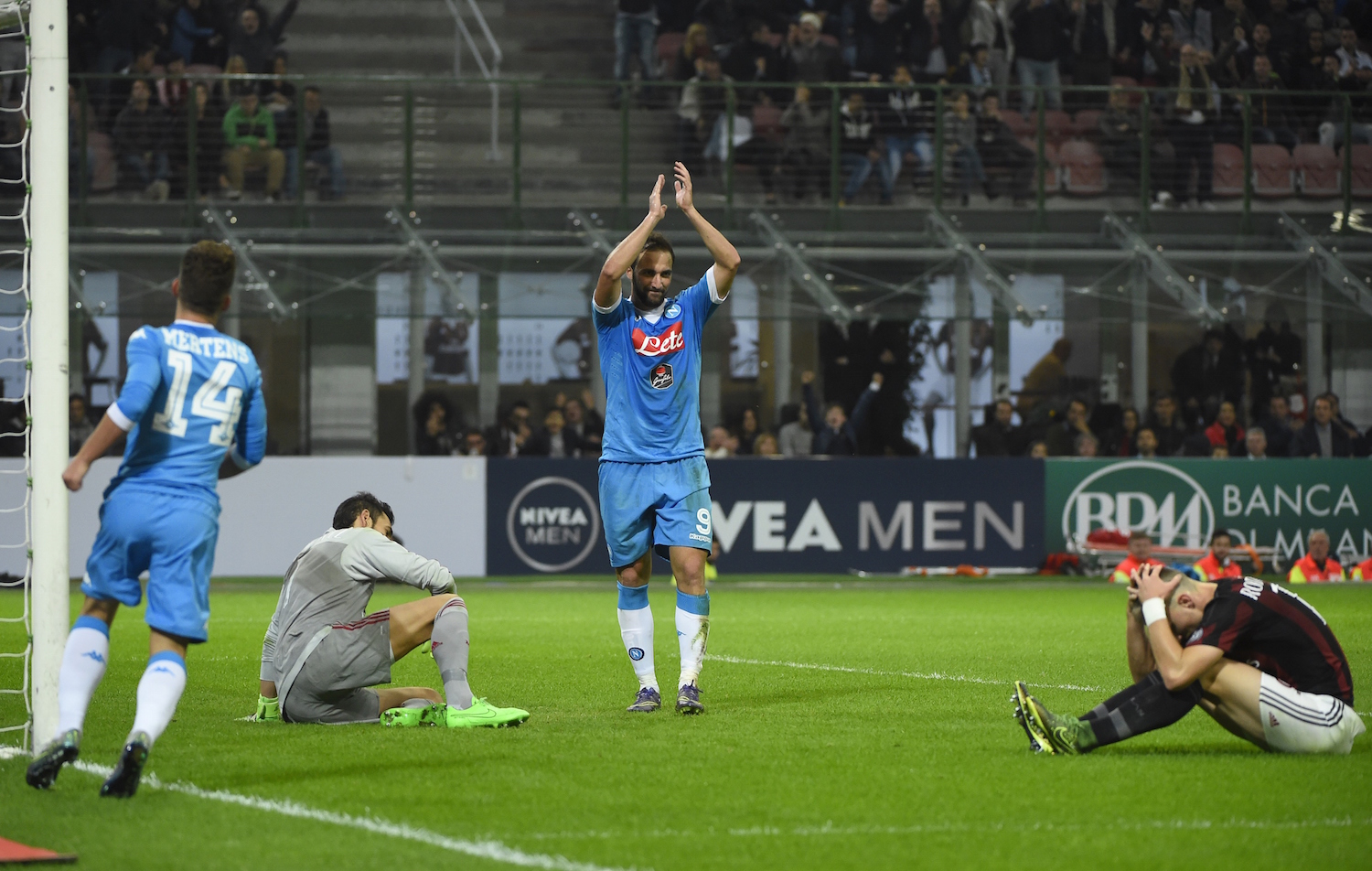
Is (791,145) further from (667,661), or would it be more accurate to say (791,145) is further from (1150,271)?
(667,661)

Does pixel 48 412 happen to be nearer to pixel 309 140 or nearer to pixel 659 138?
pixel 309 140

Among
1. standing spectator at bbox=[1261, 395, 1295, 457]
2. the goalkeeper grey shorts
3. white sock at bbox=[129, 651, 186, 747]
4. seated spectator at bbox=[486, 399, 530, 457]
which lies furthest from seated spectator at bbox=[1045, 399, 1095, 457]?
white sock at bbox=[129, 651, 186, 747]

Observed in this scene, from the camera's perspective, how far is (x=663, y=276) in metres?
8.18

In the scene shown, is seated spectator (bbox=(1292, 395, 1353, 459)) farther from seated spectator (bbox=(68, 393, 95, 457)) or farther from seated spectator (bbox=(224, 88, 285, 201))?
seated spectator (bbox=(68, 393, 95, 457))

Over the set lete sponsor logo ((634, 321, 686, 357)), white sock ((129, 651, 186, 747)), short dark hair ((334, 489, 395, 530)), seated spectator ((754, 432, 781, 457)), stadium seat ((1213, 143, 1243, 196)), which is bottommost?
white sock ((129, 651, 186, 747))

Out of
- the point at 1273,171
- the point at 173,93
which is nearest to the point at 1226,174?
the point at 1273,171

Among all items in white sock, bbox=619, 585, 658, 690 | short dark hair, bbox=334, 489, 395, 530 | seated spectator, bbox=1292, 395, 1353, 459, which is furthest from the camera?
seated spectator, bbox=1292, 395, 1353, 459

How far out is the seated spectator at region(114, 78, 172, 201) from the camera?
68.3ft

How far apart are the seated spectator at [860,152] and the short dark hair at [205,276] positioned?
16.8 metres

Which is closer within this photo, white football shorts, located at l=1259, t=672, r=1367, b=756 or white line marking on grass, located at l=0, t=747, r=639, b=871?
white line marking on grass, located at l=0, t=747, r=639, b=871

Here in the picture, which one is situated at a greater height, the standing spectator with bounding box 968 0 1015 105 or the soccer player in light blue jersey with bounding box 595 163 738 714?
the standing spectator with bounding box 968 0 1015 105

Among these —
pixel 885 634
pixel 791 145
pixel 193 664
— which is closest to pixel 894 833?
pixel 193 664

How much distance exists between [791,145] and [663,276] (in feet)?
46.8

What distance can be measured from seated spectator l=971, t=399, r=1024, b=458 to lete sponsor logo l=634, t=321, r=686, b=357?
44.5ft
